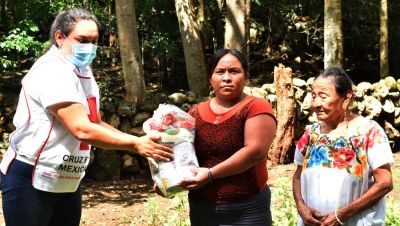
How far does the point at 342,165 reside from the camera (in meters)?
2.96

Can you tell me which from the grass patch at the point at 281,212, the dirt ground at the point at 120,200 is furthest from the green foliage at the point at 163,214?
the dirt ground at the point at 120,200

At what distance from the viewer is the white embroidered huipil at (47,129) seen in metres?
2.79

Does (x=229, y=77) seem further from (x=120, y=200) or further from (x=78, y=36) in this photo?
(x=120, y=200)

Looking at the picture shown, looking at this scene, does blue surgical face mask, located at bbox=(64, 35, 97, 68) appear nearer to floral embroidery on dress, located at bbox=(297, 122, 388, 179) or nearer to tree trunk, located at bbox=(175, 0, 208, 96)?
floral embroidery on dress, located at bbox=(297, 122, 388, 179)

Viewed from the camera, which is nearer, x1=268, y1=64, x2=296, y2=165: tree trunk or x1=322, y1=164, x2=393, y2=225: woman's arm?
x1=322, y1=164, x2=393, y2=225: woman's arm

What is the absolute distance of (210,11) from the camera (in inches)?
601

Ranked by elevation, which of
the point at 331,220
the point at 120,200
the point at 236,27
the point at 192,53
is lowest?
the point at 120,200

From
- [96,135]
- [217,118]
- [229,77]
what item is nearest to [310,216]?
[217,118]

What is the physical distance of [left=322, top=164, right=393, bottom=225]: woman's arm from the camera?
114 inches

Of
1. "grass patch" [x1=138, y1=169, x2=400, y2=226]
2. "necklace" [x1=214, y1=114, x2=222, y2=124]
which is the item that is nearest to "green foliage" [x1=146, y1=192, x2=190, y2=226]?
"grass patch" [x1=138, y1=169, x2=400, y2=226]

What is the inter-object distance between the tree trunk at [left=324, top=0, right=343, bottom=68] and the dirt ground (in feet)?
5.91

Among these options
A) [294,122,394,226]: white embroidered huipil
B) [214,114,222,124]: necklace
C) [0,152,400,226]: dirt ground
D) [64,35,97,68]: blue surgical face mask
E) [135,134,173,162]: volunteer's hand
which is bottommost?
[0,152,400,226]: dirt ground

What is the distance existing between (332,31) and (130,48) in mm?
3122

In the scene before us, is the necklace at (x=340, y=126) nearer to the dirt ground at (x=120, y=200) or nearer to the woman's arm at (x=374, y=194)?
the woman's arm at (x=374, y=194)
